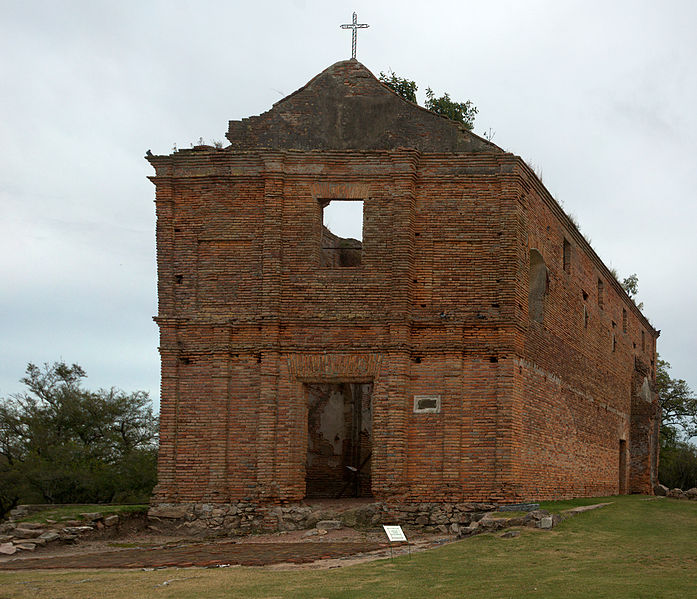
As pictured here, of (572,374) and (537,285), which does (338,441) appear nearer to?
(572,374)

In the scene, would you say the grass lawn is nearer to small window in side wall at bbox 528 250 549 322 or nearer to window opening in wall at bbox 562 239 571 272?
small window in side wall at bbox 528 250 549 322

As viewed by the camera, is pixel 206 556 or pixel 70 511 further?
pixel 70 511

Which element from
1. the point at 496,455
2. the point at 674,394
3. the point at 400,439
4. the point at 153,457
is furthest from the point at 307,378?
the point at 674,394

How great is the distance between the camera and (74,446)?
28.9 metres

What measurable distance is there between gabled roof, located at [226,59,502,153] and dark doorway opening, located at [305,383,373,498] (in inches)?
259

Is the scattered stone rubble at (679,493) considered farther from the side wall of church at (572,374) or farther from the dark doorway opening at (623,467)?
the dark doorway opening at (623,467)

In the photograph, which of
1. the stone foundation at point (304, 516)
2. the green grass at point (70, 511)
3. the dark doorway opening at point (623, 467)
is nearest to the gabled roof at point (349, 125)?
the stone foundation at point (304, 516)

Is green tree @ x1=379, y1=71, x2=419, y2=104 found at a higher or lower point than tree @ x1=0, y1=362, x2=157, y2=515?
higher

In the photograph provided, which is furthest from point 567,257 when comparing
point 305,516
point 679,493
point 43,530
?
point 43,530

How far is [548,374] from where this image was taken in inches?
795

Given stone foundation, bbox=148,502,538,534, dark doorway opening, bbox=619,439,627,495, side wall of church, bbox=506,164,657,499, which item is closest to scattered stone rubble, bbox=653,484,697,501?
side wall of church, bbox=506,164,657,499

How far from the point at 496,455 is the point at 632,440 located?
15764 mm

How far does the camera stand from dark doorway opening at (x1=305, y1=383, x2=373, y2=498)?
22.5 m

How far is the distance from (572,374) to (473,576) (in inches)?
497
